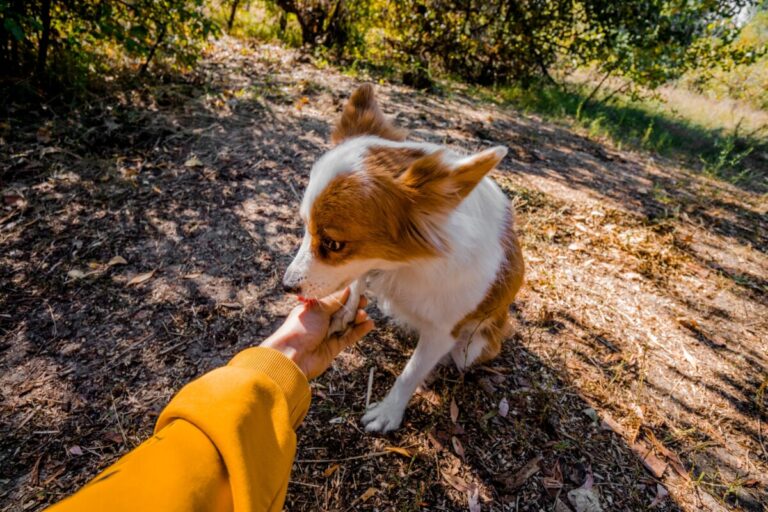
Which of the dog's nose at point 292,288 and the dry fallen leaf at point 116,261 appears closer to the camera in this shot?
the dog's nose at point 292,288

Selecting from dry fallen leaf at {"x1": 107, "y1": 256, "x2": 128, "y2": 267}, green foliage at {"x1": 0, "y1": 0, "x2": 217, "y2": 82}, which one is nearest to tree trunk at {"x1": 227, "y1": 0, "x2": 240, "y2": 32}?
green foliage at {"x1": 0, "y1": 0, "x2": 217, "y2": 82}

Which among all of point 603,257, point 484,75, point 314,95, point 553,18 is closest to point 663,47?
point 553,18

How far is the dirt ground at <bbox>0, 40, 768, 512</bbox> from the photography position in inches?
75.4

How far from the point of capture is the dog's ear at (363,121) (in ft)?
6.69

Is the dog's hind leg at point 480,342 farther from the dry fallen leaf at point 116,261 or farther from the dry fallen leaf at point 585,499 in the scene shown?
the dry fallen leaf at point 116,261

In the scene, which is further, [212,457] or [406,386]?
[406,386]

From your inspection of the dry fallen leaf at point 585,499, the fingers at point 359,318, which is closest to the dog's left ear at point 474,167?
the fingers at point 359,318

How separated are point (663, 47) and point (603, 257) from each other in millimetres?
5910

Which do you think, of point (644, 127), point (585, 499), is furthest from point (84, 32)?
point (644, 127)

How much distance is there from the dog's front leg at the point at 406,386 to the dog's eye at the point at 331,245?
2.37ft

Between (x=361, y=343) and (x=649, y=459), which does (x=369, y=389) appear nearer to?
(x=361, y=343)

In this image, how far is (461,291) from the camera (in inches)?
72.2

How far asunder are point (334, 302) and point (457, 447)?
1.06 m

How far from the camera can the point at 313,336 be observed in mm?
1905
